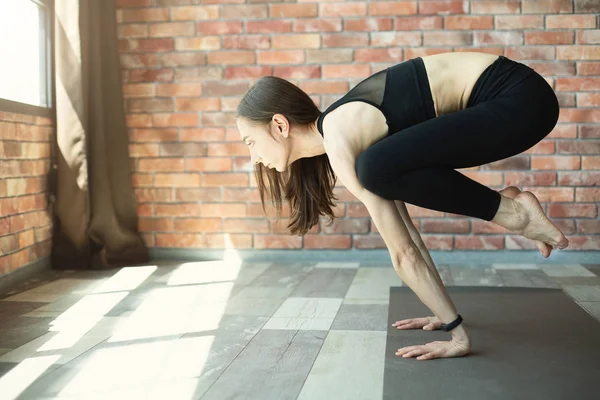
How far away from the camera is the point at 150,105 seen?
3.58m

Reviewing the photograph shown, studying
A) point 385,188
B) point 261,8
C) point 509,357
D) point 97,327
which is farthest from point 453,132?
point 261,8

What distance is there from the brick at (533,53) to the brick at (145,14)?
1.95 metres

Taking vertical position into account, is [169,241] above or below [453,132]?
below

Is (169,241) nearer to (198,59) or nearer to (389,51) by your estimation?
(198,59)

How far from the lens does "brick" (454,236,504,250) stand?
336cm

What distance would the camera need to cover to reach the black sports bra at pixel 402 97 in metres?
1.80

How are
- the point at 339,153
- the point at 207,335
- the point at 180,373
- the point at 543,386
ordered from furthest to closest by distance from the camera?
the point at 207,335
the point at 339,153
the point at 180,373
the point at 543,386

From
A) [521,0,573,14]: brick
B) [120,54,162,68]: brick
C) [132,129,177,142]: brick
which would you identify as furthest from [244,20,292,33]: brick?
[521,0,573,14]: brick

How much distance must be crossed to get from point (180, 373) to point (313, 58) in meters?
2.22

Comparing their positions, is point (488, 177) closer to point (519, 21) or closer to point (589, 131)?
point (589, 131)

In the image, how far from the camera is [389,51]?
133 inches

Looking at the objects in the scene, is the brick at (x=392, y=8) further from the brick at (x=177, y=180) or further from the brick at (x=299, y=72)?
the brick at (x=177, y=180)

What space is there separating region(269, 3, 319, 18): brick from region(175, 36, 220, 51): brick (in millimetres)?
359

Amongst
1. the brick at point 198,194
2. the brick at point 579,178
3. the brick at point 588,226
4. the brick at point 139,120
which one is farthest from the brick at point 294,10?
the brick at point 588,226
